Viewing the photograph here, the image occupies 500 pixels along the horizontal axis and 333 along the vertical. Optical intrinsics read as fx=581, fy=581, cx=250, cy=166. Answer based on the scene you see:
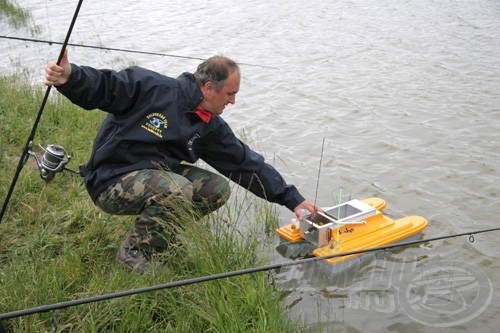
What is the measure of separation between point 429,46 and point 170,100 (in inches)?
313

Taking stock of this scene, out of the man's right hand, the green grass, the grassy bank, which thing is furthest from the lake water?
the man's right hand

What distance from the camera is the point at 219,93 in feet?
12.9

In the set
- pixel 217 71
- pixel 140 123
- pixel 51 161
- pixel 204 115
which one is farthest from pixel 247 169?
pixel 51 161

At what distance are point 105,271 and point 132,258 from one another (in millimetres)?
191

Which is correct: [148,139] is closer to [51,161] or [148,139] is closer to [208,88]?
[208,88]

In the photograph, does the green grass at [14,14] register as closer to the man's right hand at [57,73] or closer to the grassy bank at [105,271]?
the grassy bank at [105,271]

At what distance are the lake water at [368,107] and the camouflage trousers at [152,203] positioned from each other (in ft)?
3.41

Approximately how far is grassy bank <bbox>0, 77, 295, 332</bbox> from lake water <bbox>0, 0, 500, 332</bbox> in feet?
1.64

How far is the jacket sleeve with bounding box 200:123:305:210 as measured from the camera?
4.29 m

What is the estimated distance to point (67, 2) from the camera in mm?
16047

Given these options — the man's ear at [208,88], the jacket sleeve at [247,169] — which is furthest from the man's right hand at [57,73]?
the jacket sleeve at [247,169]

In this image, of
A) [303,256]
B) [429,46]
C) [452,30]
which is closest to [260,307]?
[303,256]

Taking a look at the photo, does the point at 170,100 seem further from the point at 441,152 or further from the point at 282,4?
the point at 282,4

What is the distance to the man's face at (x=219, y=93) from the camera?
392 centimetres
